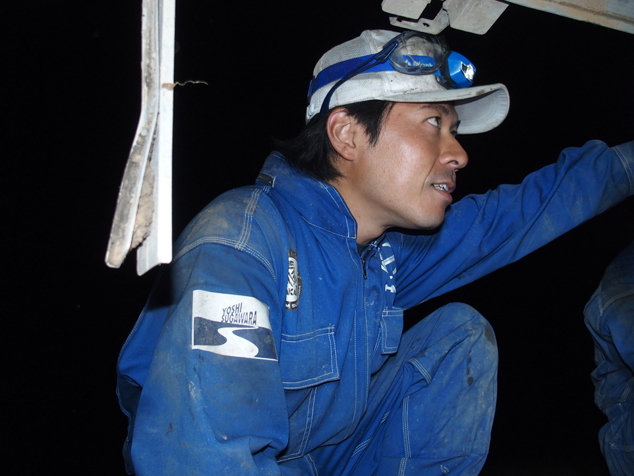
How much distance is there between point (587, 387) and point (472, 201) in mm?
1533

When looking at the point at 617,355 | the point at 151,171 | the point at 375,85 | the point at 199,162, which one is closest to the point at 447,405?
the point at 617,355

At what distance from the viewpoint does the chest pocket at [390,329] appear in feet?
4.97

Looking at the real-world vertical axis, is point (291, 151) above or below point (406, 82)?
below

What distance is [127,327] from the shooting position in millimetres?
2457

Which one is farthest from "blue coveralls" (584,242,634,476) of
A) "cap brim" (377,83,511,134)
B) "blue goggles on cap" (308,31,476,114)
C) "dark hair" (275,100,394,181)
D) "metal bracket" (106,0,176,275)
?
"metal bracket" (106,0,176,275)

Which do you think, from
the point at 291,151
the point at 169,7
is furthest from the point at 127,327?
the point at 169,7

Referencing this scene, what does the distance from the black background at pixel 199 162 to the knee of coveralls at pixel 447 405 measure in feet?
2.22

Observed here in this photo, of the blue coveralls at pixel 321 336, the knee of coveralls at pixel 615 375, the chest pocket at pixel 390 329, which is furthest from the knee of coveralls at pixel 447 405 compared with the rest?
the knee of coveralls at pixel 615 375

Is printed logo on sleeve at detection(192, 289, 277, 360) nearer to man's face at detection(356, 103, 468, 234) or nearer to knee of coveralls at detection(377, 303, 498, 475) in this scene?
man's face at detection(356, 103, 468, 234)

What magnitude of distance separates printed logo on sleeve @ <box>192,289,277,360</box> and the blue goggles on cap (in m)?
0.83

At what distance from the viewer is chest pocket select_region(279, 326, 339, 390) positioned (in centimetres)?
117

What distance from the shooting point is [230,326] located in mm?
895

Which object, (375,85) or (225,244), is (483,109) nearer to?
(375,85)

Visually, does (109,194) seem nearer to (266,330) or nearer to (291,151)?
(291,151)
